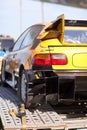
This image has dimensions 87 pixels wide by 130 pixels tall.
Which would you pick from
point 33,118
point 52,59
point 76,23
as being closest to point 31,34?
point 76,23

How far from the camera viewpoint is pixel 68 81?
608cm

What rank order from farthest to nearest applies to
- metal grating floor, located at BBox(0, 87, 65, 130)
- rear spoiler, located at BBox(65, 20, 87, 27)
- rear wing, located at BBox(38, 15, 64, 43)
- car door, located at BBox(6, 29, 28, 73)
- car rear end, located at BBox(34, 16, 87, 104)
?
1. car door, located at BBox(6, 29, 28, 73)
2. rear spoiler, located at BBox(65, 20, 87, 27)
3. rear wing, located at BBox(38, 15, 64, 43)
4. car rear end, located at BBox(34, 16, 87, 104)
5. metal grating floor, located at BBox(0, 87, 65, 130)

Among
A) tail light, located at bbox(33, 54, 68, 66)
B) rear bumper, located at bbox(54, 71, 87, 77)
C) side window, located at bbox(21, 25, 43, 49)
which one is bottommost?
rear bumper, located at bbox(54, 71, 87, 77)

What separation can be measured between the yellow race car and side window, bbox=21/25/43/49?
1.27ft

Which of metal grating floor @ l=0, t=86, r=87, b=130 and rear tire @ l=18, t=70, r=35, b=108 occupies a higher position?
rear tire @ l=18, t=70, r=35, b=108

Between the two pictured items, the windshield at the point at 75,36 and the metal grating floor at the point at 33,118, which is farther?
the windshield at the point at 75,36

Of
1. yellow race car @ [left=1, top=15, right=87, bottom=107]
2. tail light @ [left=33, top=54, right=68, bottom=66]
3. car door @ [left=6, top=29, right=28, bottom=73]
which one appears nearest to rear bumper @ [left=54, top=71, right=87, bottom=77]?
yellow race car @ [left=1, top=15, right=87, bottom=107]

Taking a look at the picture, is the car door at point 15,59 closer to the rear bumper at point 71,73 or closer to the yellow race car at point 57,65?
the yellow race car at point 57,65

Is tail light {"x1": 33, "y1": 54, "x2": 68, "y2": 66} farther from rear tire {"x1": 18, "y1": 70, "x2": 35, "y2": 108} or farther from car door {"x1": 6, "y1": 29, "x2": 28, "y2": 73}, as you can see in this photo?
car door {"x1": 6, "y1": 29, "x2": 28, "y2": 73}

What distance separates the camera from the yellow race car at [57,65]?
6.12 meters

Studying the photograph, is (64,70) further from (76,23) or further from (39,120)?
(76,23)

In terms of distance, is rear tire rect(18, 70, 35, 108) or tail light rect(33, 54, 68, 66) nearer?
tail light rect(33, 54, 68, 66)

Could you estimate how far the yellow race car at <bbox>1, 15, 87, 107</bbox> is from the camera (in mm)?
6125

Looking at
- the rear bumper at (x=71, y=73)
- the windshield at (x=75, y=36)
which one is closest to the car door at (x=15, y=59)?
the windshield at (x=75, y=36)
